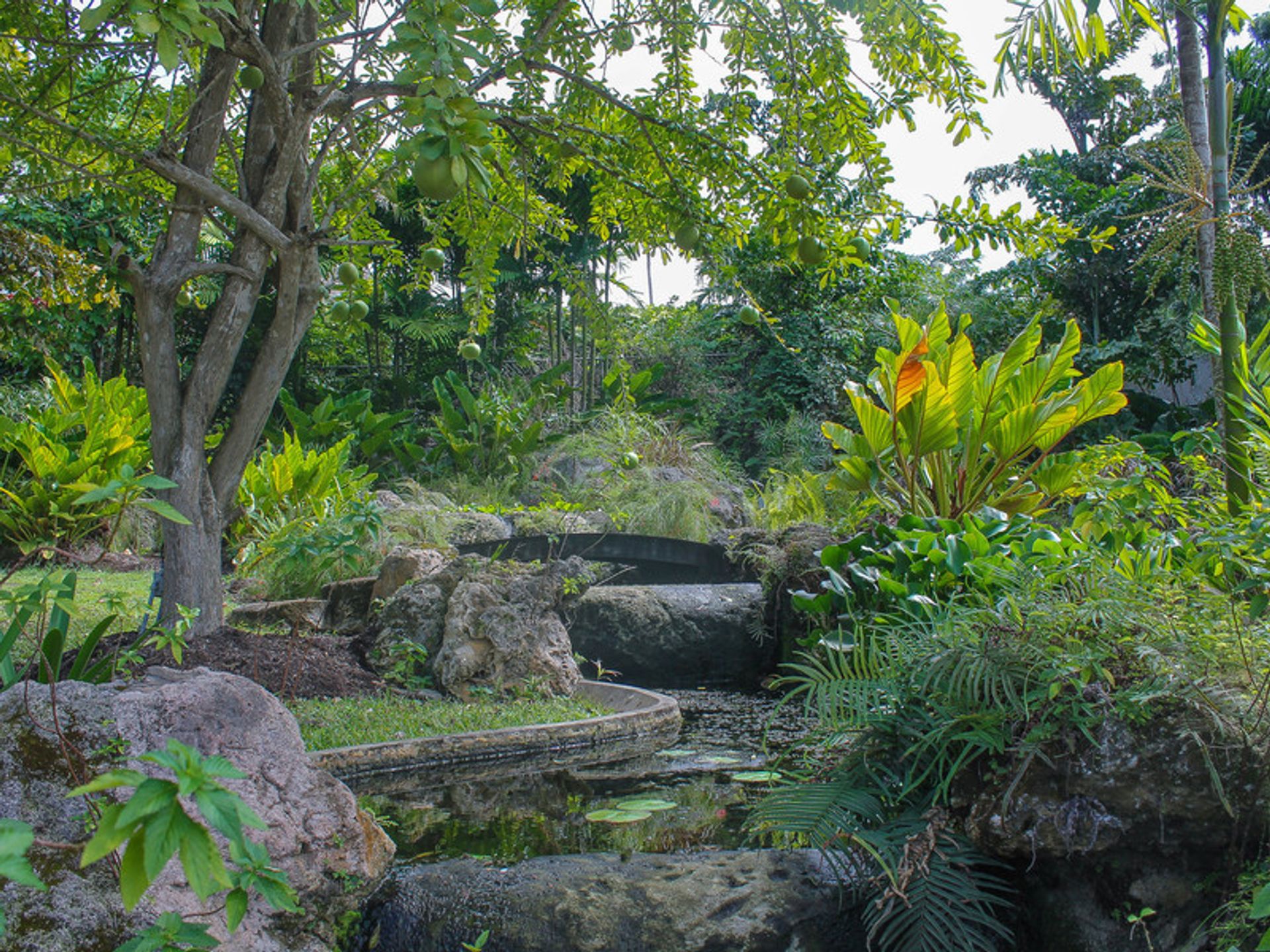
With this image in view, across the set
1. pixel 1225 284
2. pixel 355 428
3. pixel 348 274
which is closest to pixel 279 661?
pixel 348 274

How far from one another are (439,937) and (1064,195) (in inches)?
564

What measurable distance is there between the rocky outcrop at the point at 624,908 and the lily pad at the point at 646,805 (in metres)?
0.68

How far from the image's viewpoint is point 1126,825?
192cm

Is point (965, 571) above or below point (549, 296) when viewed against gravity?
below

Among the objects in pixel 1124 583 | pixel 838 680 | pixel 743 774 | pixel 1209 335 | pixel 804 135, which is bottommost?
pixel 743 774

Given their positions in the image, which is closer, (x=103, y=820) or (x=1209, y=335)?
(x=103, y=820)

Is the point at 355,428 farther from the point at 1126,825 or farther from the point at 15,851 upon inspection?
the point at 15,851

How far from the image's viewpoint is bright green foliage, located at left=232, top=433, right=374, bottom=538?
8102 mm

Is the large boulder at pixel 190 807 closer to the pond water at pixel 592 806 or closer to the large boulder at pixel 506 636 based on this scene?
the pond water at pixel 592 806

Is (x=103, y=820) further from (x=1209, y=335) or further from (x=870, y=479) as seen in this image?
(x=870, y=479)

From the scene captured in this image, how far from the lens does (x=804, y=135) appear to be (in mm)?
3898

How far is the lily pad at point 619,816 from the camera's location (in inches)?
115

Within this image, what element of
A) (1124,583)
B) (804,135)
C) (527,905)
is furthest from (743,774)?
(804,135)

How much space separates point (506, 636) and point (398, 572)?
1187mm
